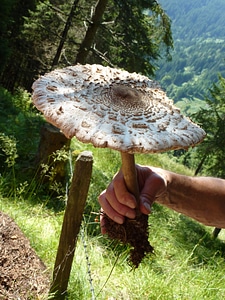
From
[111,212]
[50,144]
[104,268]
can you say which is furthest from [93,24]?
[111,212]

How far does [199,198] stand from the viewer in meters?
2.64

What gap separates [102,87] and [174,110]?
43cm

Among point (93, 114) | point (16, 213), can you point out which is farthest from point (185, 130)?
point (16, 213)

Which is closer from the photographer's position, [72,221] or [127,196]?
[127,196]

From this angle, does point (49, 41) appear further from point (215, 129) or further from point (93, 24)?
point (215, 129)

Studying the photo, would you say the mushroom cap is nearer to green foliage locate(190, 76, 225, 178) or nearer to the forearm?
the forearm

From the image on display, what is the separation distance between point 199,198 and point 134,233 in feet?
2.60

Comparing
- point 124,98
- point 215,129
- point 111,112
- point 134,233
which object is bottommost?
point 134,233

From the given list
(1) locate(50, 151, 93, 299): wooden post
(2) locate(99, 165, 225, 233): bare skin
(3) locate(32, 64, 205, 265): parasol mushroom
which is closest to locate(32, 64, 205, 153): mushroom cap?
(3) locate(32, 64, 205, 265): parasol mushroom

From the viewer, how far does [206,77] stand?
181625 mm

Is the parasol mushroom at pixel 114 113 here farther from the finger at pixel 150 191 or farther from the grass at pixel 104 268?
the grass at pixel 104 268

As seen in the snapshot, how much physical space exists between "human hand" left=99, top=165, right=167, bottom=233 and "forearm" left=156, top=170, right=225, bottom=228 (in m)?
0.27

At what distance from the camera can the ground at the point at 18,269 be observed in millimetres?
2783

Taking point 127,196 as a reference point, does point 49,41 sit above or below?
above
